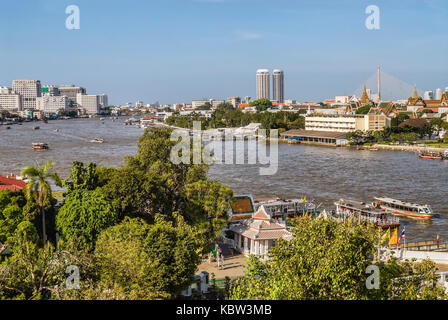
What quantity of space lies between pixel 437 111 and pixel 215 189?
46379 mm

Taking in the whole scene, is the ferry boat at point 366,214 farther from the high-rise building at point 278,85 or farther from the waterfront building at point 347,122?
the high-rise building at point 278,85

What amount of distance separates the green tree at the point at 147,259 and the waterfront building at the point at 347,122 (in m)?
31.0

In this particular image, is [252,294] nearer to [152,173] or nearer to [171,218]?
[171,218]

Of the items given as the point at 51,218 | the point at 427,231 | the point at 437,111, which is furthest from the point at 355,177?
the point at 437,111

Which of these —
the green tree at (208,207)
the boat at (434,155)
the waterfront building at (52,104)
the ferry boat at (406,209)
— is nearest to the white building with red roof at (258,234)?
the green tree at (208,207)

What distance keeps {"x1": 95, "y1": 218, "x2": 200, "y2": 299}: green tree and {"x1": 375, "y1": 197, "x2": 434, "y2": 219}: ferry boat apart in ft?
25.0

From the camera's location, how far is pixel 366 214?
40.7 feet

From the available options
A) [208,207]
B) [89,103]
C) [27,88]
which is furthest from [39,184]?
[27,88]

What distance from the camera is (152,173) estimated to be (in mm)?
9719

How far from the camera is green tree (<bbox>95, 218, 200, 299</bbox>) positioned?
17.9ft

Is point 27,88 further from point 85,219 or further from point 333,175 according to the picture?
point 85,219

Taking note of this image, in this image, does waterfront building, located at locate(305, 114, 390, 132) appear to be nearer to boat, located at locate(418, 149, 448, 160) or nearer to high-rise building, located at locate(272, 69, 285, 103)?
boat, located at locate(418, 149, 448, 160)

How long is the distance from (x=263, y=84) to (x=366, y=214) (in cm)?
11619

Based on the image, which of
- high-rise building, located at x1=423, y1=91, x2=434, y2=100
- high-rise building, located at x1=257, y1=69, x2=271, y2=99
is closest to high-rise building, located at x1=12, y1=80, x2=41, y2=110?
high-rise building, located at x1=257, y1=69, x2=271, y2=99
